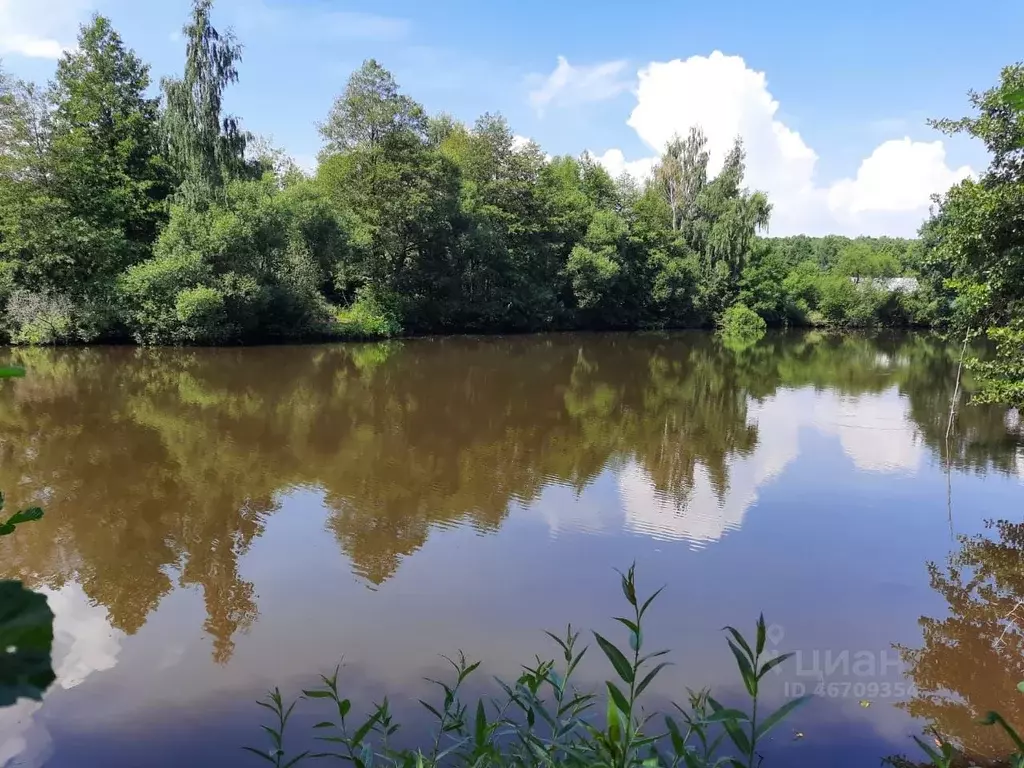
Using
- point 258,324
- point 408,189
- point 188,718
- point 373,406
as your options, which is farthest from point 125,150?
point 188,718

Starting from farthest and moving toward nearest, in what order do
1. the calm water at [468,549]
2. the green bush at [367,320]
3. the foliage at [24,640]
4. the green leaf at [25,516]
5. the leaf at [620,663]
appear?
the green bush at [367,320] < the calm water at [468,549] < the leaf at [620,663] < the green leaf at [25,516] < the foliage at [24,640]

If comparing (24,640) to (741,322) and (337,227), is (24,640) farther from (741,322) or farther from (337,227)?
(741,322)

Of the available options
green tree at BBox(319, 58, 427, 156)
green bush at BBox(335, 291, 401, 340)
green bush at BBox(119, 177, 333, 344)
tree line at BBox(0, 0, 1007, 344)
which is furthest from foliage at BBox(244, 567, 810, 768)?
green tree at BBox(319, 58, 427, 156)

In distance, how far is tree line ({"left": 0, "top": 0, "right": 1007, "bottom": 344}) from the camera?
2119 cm

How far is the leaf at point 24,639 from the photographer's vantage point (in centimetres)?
63

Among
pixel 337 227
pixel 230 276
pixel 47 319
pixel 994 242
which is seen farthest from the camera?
pixel 337 227

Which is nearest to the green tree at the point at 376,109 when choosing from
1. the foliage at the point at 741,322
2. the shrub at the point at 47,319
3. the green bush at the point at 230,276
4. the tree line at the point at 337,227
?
the tree line at the point at 337,227

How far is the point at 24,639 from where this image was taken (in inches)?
25.3

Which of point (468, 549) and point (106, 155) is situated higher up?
point (106, 155)

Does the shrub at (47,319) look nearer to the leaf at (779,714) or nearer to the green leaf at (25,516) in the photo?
the green leaf at (25,516)

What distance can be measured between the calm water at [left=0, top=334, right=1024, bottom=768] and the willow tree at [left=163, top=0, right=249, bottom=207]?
33.2ft

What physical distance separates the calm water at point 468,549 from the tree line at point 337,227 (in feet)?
15.6

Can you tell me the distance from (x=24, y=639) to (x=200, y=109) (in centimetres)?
2592

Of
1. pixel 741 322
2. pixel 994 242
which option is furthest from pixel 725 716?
pixel 741 322
